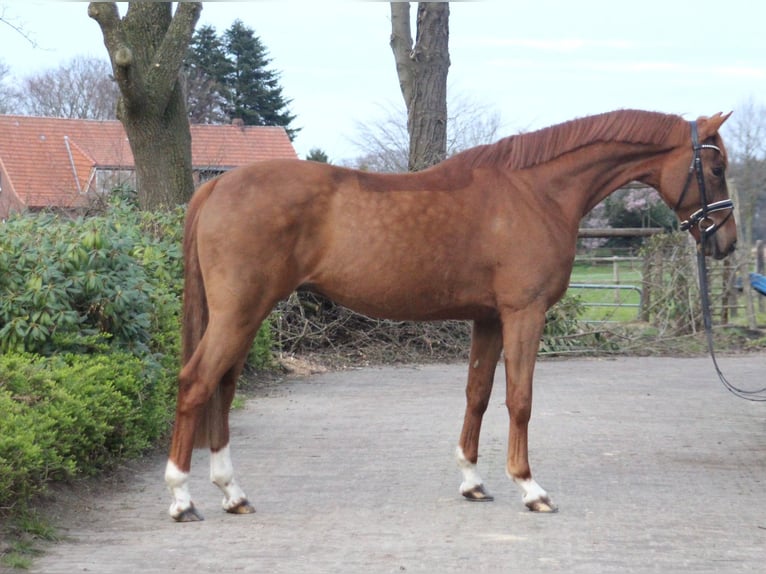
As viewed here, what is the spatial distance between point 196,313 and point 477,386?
1651mm

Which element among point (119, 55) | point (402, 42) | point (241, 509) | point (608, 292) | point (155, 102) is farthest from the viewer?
point (608, 292)

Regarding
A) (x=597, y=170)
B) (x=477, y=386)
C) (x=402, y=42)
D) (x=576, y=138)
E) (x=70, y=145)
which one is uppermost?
(x=402, y=42)

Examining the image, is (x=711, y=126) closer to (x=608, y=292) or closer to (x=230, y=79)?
(x=608, y=292)

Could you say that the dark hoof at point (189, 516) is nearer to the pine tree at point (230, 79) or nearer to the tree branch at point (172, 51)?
the tree branch at point (172, 51)

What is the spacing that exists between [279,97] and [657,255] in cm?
2939

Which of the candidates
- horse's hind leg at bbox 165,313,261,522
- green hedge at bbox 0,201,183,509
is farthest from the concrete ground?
green hedge at bbox 0,201,183,509

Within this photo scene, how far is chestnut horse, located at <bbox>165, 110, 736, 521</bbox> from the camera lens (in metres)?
5.32

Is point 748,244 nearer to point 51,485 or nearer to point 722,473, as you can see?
point 722,473

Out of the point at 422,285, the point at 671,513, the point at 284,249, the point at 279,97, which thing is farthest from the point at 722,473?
the point at 279,97

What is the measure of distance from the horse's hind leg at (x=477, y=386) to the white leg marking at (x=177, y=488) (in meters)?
1.57

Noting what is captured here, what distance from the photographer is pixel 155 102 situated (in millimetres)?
12180

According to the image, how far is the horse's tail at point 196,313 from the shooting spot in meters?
5.46

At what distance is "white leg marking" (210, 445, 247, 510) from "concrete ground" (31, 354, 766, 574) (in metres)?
0.11

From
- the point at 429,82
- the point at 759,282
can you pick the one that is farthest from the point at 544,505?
the point at 429,82
